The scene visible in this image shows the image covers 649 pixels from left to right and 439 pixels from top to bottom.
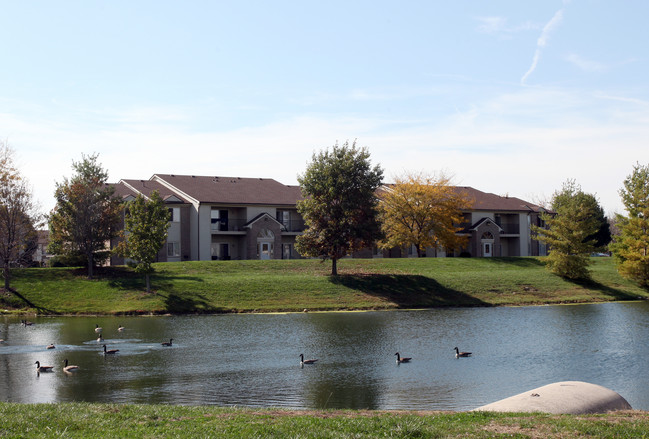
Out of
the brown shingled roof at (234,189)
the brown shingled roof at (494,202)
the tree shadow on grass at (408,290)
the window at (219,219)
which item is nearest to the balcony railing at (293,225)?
the brown shingled roof at (234,189)

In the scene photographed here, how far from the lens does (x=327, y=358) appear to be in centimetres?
2825

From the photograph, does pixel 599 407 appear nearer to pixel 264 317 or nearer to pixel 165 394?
pixel 165 394

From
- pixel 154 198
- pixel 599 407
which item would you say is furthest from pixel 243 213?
pixel 599 407

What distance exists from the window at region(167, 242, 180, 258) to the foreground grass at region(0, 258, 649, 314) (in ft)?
30.7

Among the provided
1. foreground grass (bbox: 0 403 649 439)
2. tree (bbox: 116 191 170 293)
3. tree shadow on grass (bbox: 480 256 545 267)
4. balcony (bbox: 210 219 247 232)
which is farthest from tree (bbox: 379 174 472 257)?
foreground grass (bbox: 0 403 649 439)

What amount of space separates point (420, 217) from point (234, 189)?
20.6m

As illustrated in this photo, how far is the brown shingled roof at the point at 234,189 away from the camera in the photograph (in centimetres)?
7212

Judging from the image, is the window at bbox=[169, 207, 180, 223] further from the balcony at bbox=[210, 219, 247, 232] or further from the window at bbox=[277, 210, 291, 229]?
the window at bbox=[277, 210, 291, 229]

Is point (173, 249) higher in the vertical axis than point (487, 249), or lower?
higher

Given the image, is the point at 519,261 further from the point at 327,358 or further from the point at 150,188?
the point at 327,358

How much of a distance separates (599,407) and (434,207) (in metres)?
58.7

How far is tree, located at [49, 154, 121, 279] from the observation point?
5466 cm

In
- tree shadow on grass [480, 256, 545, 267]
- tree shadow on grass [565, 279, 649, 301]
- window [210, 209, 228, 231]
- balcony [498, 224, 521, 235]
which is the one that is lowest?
tree shadow on grass [565, 279, 649, 301]

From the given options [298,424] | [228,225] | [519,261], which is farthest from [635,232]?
[298,424]
